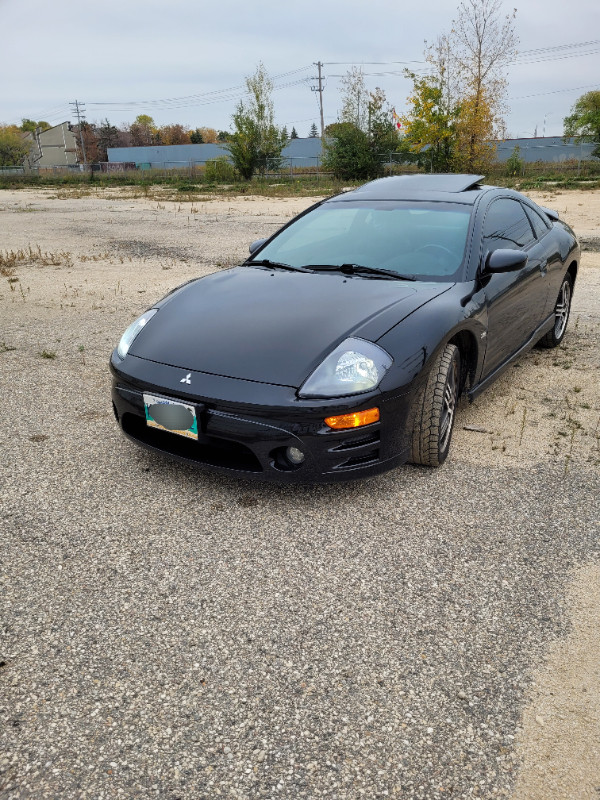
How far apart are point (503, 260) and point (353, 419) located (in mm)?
1426

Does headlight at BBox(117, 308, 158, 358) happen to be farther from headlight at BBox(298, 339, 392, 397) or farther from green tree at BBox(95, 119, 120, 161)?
Result: green tree at BBox(95, 119, 120, 161)

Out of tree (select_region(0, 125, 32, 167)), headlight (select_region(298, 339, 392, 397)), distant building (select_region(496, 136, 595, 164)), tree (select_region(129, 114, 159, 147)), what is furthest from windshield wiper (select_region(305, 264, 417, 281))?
tree (select_region(129, 114, 159, 147))

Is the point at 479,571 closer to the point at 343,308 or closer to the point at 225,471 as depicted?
the point at 225,471

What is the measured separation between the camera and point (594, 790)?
1.74 metres

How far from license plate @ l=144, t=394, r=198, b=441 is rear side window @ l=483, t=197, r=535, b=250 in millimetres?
2075

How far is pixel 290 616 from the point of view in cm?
238

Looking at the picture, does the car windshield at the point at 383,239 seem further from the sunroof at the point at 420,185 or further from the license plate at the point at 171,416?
the license plate at the point at 171,416

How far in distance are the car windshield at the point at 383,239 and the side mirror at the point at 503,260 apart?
0.17 meters

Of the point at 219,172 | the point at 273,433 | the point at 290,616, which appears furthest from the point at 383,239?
the point at 219,172

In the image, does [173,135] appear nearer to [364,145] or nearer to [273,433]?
[364,145]

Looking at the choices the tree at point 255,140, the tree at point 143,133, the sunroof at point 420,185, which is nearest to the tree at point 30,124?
the tree at point 143,133

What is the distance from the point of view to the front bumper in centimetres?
286

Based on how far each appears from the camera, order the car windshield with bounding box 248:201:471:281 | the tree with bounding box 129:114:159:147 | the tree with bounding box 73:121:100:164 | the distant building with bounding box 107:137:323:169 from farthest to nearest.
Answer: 1. the tree with bounding box 129:114:159:147
2. the tree with bounding box 73:121:100:164
3. the distant building with bounding box 107:137:323:169
4. the car windshield with bounding box 248:201:471:281

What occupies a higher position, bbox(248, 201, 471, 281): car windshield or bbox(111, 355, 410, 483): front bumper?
bbox(248, 201, 471, 281): car windshield
